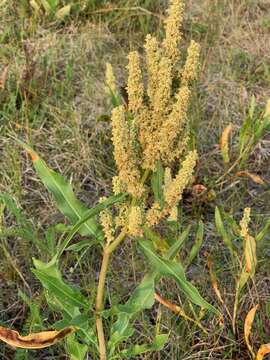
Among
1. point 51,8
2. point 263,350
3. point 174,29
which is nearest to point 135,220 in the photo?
point 174,29

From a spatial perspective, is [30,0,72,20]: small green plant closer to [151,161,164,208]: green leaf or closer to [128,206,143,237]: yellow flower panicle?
[151,161,164,208]: green leaf

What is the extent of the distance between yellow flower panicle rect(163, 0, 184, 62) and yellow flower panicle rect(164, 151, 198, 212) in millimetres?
220

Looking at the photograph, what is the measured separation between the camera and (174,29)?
123 centimetres

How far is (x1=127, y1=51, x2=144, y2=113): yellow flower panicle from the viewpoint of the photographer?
48.5 inches

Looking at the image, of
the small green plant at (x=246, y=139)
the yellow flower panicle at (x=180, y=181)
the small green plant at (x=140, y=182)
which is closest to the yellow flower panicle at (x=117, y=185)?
the small green plant at (x=140, y=182)

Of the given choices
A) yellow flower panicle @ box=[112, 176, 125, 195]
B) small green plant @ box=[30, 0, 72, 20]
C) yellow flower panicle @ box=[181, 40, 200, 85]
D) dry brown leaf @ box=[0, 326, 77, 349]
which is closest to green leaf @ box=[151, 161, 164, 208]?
yellow flower panicle @ box=[112, 176, 125, 195]

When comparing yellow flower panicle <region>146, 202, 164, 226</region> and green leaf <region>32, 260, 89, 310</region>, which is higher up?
yellow flower panicle <region>146, 202, 164, 226</region>

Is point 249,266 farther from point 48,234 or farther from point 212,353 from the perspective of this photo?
point 48,234

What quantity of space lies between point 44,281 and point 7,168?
878mm

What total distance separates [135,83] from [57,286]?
494mm

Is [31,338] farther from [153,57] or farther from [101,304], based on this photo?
[153,57]

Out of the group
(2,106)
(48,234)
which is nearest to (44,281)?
(48,234)

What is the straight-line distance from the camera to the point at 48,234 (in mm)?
1627

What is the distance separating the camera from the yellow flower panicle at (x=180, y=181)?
1252 millimetres
